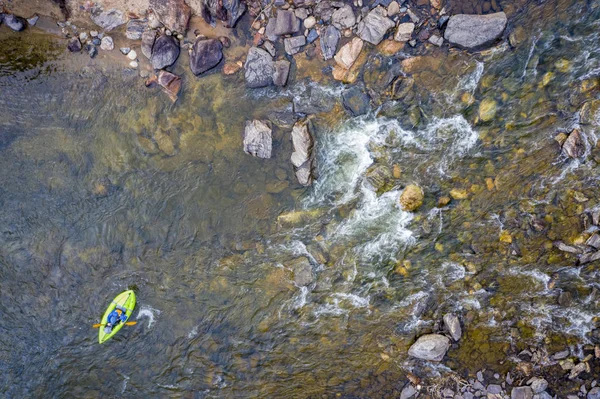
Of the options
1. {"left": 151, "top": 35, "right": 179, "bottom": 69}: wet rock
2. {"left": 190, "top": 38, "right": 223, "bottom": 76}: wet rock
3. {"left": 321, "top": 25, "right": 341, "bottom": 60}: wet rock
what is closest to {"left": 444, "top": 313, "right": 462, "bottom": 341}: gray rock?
{"left": 321, "top": 25, "right": 341, "bottom": 60}: wet rock

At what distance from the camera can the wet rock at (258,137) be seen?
904cm

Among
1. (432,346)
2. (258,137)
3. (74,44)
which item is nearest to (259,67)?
(258,137)

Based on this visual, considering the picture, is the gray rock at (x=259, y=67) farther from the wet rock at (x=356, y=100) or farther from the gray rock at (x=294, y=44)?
the wet rock at (x=356, y=100)

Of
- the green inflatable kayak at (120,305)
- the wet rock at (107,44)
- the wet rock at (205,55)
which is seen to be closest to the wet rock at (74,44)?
the wet rock at (107,44)

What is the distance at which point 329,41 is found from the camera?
29.0 ft

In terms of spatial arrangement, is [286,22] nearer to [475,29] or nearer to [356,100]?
[356,100]

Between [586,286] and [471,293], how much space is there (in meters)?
2.35

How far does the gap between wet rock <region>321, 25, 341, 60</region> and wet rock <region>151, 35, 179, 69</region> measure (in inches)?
144

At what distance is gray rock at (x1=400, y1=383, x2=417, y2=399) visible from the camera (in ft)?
29.4

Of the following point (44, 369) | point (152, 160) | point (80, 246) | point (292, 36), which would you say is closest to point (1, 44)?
point (152, 160)

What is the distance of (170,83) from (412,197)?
652 cm

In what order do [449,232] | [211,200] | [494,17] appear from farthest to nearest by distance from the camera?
[211,200] < [449,232] < [494,17]

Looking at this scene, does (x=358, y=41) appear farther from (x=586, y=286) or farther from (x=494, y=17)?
(x=586, y=286)

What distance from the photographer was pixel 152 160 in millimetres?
9445
